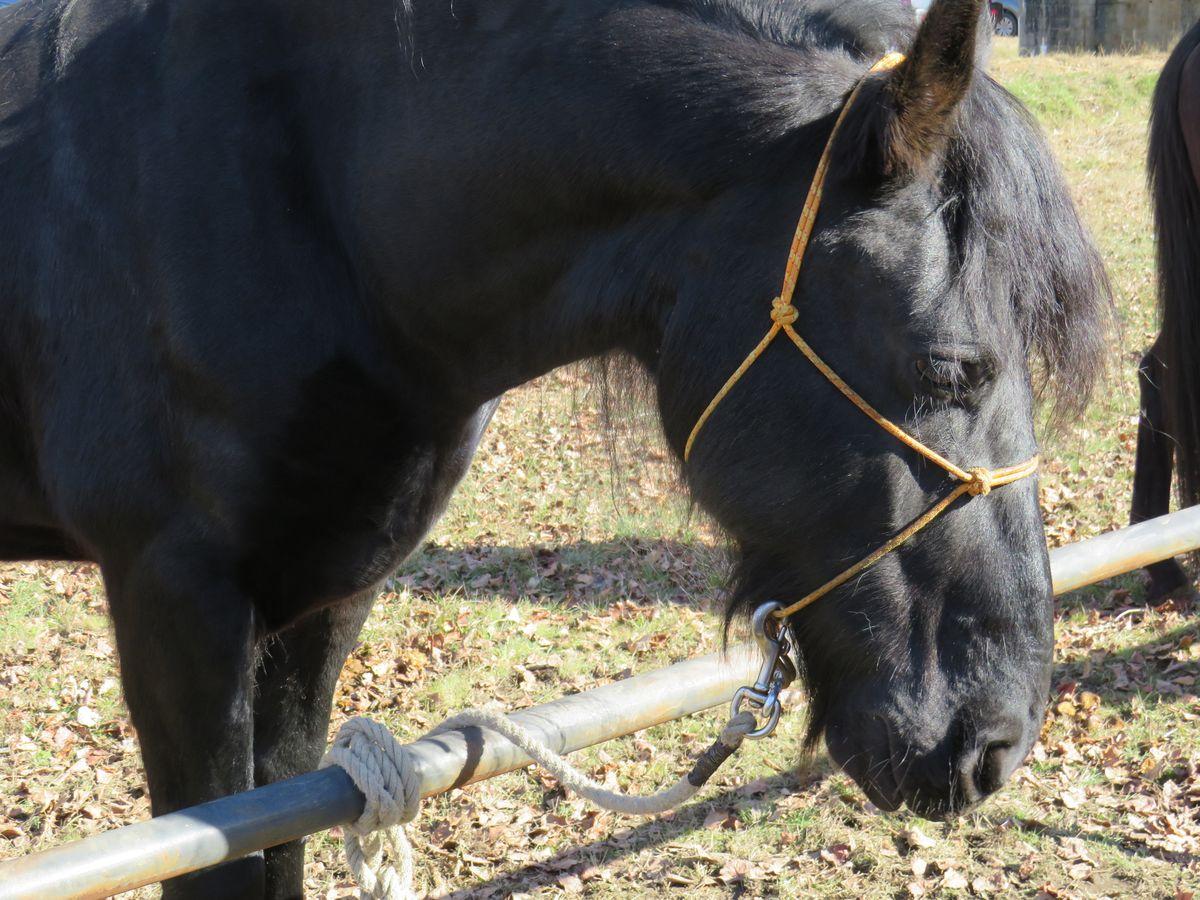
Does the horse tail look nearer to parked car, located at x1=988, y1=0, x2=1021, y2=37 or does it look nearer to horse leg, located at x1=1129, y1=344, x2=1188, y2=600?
horse leg, located at x1=1129, y1=344, x2=1188, y2=600

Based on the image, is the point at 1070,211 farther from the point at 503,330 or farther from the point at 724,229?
the point at 503,330

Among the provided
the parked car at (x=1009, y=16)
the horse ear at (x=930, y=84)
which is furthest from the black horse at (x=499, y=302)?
the parked car at (x=1009, y=16)

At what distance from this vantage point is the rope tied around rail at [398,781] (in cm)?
175

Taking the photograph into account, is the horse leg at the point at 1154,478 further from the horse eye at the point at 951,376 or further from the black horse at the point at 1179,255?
the horse eye at the point at 951,376

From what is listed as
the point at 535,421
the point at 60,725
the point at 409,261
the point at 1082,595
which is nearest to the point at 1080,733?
the point at 1082,595

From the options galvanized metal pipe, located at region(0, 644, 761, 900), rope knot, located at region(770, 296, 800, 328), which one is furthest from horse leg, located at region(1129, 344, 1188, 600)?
rope knot, located at region(770, 296, 800, 328)

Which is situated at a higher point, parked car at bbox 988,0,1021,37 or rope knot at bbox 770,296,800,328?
parked car at bbox 988,0,1021,37

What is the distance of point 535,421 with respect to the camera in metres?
8.26

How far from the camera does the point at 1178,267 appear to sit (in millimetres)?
4867

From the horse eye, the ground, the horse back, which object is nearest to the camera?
the horse eye

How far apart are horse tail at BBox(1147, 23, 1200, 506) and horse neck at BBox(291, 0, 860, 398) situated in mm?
3634

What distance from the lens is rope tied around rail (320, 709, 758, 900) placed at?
175cm

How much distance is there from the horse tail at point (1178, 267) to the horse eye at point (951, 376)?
3.53 m

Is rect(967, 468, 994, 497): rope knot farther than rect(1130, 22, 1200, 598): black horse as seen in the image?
No
